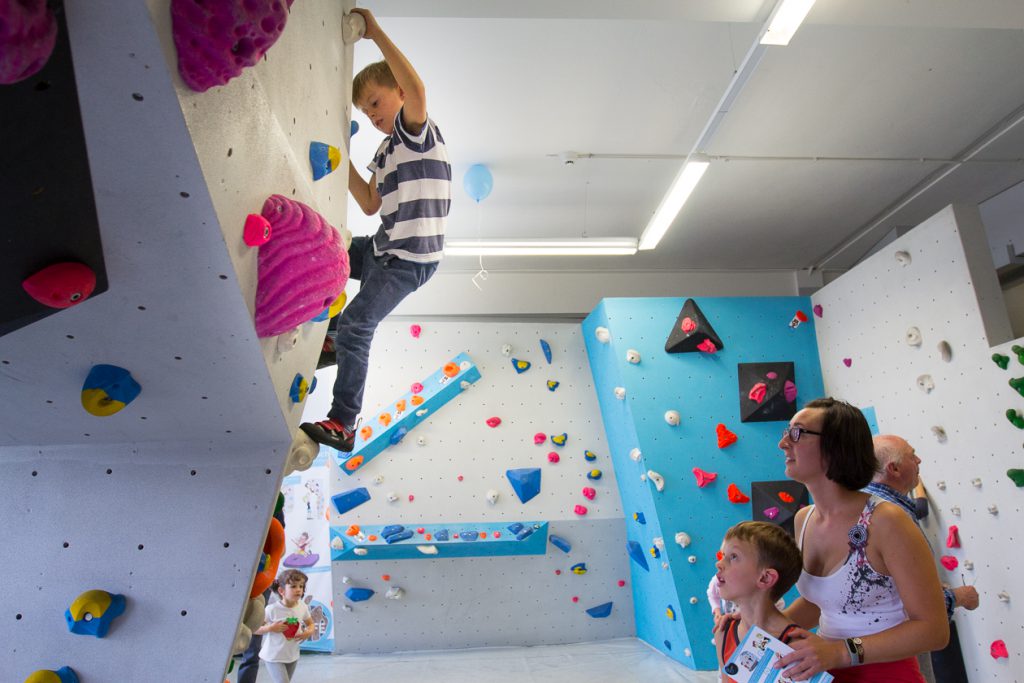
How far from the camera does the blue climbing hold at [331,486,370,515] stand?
4664 mm

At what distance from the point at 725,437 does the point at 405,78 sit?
3401mm

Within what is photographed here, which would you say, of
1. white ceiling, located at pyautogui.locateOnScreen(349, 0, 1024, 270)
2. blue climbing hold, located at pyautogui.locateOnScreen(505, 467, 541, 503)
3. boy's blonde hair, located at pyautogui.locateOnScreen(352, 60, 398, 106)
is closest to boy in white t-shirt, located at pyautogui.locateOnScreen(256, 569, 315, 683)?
blue climbing hold, located at pyautogui.locateOnScreen(505, 467, 541, 503)

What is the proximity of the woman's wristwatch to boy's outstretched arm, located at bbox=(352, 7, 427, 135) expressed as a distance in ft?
5.06

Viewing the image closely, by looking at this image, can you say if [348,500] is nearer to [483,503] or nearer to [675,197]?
[483,503]

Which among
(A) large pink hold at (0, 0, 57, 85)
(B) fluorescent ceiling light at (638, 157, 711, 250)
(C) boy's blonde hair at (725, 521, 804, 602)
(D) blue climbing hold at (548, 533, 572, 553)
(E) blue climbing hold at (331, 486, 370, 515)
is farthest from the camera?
(D) blue climbing hold at (548, 533, 572, 553)

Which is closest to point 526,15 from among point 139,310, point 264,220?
point 264,220

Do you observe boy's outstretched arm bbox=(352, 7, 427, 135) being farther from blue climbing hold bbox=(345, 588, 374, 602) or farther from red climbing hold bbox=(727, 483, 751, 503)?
blue climbing hold bbox=(345, 588, 374, 602)

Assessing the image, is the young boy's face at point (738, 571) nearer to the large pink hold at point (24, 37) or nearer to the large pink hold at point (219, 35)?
the large pink hold at point (219, 35)

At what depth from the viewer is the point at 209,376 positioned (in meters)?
1.17

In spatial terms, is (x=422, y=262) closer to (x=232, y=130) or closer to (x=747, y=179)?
(x=232, y=130)

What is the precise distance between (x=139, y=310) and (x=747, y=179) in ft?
13.3

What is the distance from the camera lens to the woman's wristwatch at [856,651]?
1253mm

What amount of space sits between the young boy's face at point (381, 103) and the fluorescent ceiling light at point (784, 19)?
1.46 metres

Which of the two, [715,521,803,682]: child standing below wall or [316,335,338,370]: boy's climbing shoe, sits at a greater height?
[316,335,338,370]: boy's climbing shoe
